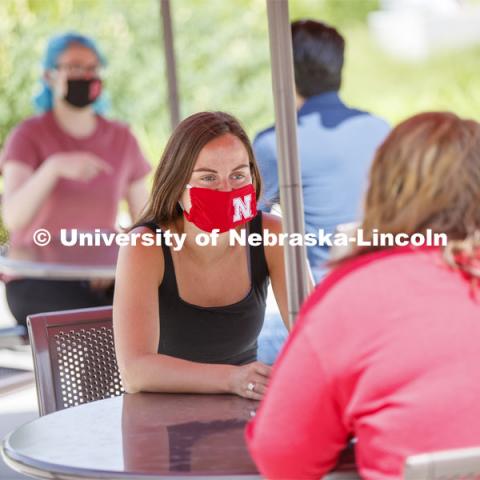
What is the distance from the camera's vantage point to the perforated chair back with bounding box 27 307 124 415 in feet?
9.16

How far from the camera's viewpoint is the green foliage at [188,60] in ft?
48.7

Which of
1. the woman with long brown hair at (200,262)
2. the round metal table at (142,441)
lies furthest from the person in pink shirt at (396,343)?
the woman with long brown hair at (200,262)

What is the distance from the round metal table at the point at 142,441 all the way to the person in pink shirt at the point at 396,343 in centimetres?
16

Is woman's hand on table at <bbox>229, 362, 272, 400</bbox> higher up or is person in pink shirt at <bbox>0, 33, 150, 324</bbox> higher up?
person in pink shirt at <bbox>0, 33, 150, 324</bbox>

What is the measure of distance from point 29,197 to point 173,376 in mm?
2476

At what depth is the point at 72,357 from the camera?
9.37 ft

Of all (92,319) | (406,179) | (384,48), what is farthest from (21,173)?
(384,48)

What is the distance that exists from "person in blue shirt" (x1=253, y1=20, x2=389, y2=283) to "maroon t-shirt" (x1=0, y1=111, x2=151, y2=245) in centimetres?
113

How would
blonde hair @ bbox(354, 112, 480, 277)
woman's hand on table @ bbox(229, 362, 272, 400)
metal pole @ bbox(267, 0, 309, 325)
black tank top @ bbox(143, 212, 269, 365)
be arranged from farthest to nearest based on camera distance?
black tank top @ bbox(143, 212, 269, 365), woman's hand on table @ bbox(229, 362, 272, 400), metal pole @ bbox(267, 0, 309, 325), blonde hair @ bbox(354, 112, 480, 277)

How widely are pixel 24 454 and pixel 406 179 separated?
2.87ft

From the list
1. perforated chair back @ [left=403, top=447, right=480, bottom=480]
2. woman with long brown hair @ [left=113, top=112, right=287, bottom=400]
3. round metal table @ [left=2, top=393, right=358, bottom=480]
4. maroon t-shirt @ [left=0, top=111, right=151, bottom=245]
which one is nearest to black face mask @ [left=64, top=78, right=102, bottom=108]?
maroon t-shirt @ [left=0, top=111, right=151, bottom=245]

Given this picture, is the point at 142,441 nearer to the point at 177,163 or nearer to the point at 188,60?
the point at 177,163

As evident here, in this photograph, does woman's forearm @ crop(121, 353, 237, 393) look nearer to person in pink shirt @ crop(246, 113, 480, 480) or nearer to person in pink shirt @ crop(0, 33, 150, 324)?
person in pink shirt @ crop(246, 113, 480, 480)

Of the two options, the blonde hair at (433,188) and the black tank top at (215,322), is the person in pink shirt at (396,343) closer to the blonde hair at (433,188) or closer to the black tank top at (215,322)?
the blonde hair at (433,188)
